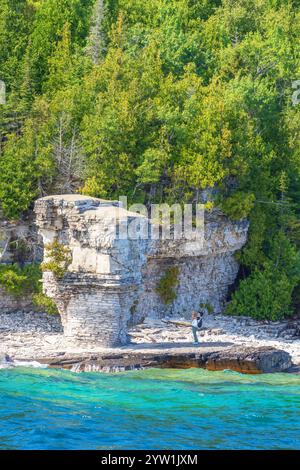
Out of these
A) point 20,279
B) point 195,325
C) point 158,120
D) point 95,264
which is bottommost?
point 195,325

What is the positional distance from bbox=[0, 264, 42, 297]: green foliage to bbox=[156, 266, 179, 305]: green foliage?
19.8 feet

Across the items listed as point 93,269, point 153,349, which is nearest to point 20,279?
point 93,269

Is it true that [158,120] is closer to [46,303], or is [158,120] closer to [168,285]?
[168,285]

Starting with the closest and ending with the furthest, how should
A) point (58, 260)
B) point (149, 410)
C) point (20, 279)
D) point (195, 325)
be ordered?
1. point (149, 410)
2. point (58, 260)
3. point (195, 325)
4. point (20, 279)

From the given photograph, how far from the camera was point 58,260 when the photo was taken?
57469 millimetres

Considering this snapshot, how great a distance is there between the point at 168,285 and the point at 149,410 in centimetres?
1532

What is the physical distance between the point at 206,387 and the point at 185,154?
577 inches

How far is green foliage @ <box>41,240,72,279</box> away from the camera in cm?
5729

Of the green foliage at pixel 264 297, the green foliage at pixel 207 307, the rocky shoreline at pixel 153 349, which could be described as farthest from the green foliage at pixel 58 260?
the green foliage at pixel 264 297

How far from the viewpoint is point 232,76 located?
74688 mm

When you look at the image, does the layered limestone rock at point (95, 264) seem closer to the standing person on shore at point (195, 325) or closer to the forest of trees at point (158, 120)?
the standing person on shore at point (195, 325)

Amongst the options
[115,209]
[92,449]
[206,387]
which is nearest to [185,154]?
[115,209]

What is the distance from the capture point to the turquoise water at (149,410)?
47.0 m

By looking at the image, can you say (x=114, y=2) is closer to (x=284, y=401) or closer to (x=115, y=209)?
(x=115, y=209)
